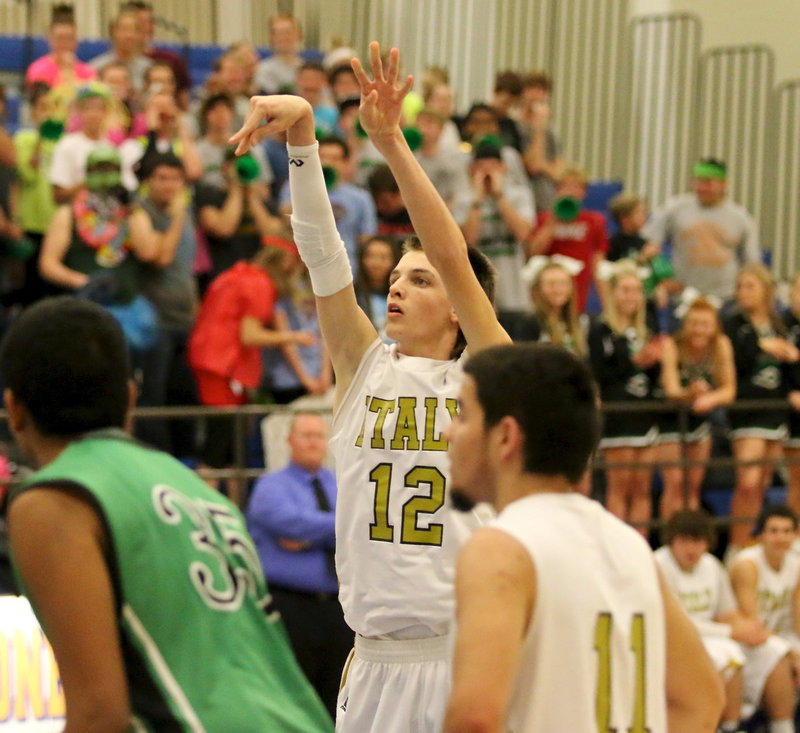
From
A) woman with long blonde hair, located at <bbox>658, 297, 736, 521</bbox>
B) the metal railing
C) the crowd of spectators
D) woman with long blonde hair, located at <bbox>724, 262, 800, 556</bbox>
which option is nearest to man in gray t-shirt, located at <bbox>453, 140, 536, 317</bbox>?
the crowd of spectators

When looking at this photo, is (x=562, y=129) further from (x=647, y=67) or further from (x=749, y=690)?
(x=749, y=690)

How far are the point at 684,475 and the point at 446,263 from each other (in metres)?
5.90

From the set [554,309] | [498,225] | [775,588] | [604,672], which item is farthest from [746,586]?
[604,672]

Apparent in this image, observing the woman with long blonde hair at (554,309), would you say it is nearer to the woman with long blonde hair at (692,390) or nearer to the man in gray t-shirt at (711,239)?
the woman with long blonde hair at (692,390)

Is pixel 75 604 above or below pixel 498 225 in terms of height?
below

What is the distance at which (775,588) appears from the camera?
352 inches

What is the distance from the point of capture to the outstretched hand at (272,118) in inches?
146

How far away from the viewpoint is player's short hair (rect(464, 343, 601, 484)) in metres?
2.56

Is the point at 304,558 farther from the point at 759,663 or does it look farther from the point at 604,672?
the point at 604,672

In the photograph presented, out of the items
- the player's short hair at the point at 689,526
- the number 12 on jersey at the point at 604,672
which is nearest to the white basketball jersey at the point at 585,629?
the number 12 on jersey at the point at 604,672

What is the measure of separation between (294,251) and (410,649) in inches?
201

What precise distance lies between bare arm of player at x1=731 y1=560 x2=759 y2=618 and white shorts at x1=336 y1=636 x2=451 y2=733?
5252 mm

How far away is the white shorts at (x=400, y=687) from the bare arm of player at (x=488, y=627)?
1527mm

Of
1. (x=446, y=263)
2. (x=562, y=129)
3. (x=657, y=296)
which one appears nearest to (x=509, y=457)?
(x=446, y=263)
